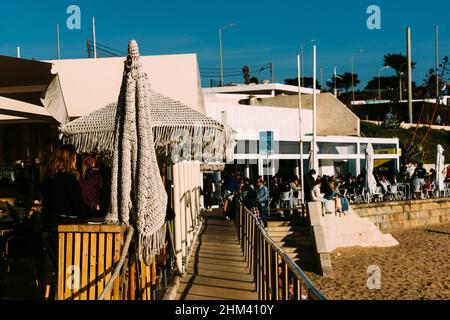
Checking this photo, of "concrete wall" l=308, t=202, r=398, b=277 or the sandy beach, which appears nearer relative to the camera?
the sandy beach

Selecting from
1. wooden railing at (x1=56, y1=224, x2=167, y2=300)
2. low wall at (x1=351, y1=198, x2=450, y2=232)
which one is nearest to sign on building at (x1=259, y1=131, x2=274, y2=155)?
low wall at (x1=351, y1=198, x2=450, y2=232)

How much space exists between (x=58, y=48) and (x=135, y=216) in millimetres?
42948

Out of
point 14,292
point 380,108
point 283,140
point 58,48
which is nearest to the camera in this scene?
point 14,292

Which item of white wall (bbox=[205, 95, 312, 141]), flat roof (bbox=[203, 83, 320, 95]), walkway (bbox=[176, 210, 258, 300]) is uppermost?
flat roof (bbox=[203, 83, 320, 95])

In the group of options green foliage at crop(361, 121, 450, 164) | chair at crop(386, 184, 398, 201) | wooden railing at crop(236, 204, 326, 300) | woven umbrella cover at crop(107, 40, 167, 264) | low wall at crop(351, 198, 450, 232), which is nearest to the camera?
wooden railing at crop(236, 204, 326, 300)

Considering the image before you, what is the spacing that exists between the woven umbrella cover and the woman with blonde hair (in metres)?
0.42

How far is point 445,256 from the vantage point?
2870 centimetres

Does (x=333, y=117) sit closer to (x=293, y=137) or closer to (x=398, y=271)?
(x=293, y=137)

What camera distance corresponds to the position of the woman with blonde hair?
655 cm

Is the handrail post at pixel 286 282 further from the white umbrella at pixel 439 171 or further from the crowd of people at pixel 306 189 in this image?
the white umbrella at pixel 439 171

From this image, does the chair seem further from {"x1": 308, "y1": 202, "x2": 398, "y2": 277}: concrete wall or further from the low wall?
{"x1": 308, "y1": 202, "x2": 398, "y2": 277}: concrete wall
